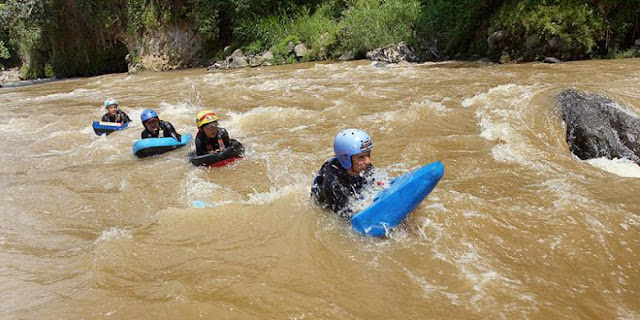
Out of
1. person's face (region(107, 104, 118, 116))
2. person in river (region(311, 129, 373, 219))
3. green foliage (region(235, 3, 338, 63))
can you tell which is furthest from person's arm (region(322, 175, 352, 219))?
green foliage (region(235, 3, 338, 63))

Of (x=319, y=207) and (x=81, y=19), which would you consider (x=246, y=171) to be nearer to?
(x=319, y=207)

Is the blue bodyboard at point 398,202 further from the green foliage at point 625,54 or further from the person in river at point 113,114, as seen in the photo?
the green foliage at point 625,54

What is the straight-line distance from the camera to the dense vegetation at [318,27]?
419 inches

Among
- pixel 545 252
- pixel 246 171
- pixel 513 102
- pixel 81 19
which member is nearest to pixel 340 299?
pixel 545 252

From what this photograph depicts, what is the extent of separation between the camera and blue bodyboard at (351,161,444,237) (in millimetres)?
3268

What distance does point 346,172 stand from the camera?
3637mm

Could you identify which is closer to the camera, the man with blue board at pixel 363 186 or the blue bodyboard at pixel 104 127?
the man with blue board at pixel 363 186

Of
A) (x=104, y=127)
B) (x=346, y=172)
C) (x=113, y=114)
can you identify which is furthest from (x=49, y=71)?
(x=346, y=172)

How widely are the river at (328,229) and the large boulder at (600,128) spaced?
7.2 inches

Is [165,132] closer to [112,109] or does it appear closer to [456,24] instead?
[112,109]

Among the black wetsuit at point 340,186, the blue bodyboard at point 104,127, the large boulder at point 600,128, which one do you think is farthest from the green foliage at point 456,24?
the black wetsuit at point 340,186

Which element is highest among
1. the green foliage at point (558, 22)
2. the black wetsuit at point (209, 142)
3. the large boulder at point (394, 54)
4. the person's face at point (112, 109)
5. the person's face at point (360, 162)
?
the green foliage at point (558, 22)

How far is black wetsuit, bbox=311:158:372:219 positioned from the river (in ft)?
0.48

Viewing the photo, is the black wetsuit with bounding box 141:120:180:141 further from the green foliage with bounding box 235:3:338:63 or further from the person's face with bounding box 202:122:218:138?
the green foliage with bounding box 235:3:338:63
